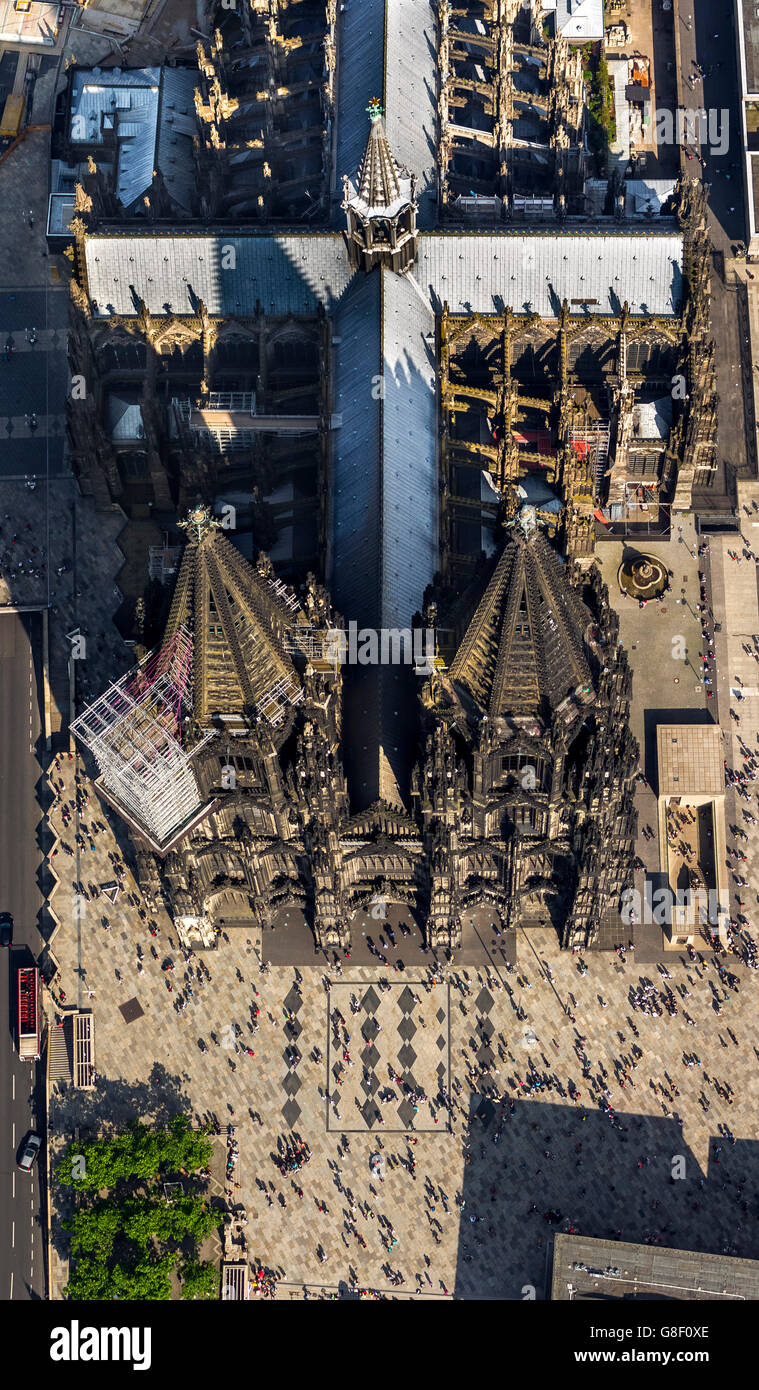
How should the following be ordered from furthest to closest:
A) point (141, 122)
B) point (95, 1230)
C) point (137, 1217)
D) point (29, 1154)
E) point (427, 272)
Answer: point (141, 122) < point (427, 272) < point (29, 1154) < point (95, 1230) < point (137, 1217)

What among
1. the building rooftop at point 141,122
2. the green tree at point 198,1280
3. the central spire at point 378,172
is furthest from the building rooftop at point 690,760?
the building rooftop at point 141,122

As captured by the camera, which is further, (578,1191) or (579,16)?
(579,16)

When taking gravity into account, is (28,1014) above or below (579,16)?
below

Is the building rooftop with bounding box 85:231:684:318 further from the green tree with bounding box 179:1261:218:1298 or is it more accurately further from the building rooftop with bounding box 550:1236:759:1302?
the green tree with bounding box 179:1261:218:1298

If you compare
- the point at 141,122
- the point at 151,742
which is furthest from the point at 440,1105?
the point at 141,122

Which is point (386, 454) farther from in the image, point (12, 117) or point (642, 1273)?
point (12, 117)

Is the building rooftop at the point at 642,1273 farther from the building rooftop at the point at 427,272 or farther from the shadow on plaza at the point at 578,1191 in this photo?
the building rooftop at the point at 427,272
